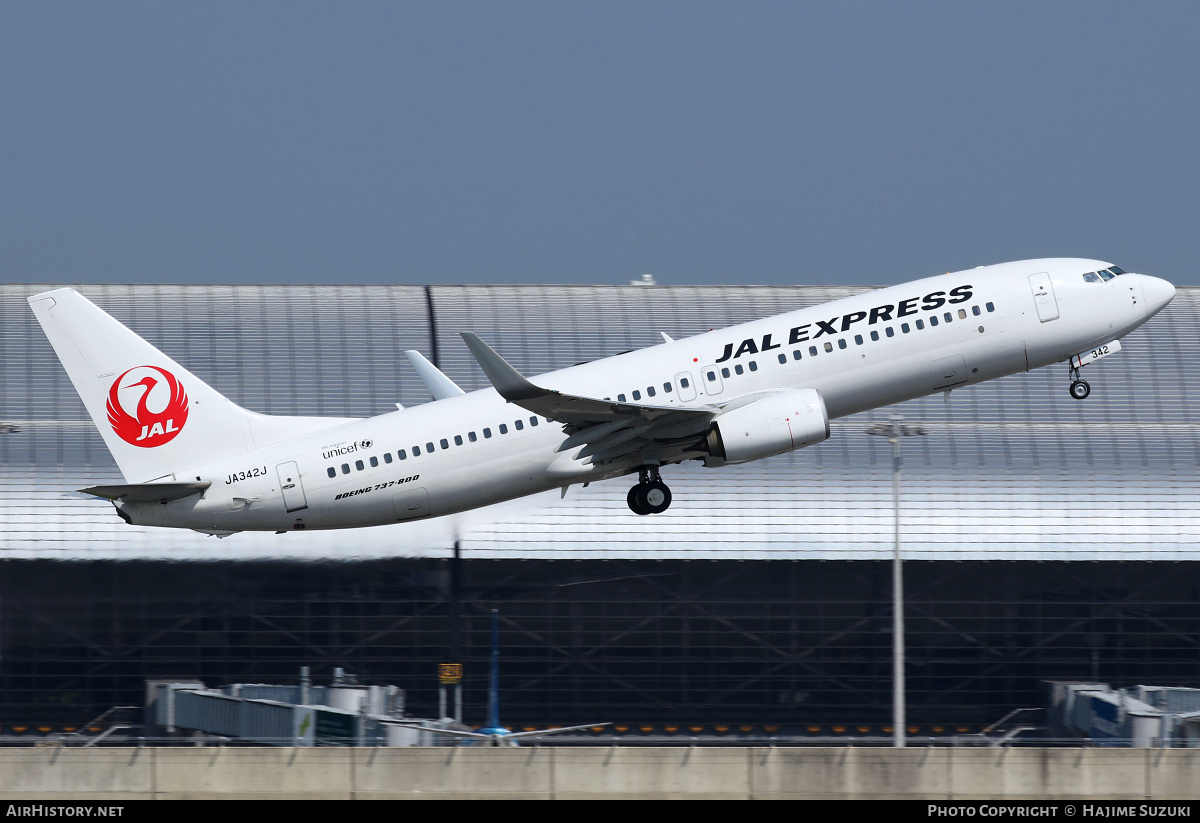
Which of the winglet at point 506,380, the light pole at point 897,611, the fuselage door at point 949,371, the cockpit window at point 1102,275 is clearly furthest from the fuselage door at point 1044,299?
the winglet at point 506,380

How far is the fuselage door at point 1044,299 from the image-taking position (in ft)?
141

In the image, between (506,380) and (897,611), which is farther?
(897,611)

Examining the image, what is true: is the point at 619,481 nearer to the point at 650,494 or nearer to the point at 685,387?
the point at 650,494

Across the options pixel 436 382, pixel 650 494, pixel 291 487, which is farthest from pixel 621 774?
pixel 436 382

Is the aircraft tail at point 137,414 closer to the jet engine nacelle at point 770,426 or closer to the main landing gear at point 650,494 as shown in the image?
the main landing gear at point 650,494

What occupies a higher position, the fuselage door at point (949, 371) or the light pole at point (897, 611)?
the fuselage door at point (949, 371)

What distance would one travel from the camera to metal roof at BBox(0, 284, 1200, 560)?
204ft

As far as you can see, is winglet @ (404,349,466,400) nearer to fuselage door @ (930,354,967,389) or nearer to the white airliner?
the white airliner

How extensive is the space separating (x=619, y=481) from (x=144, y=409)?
2493cm

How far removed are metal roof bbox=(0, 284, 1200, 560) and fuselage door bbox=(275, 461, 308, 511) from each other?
64.4 ft

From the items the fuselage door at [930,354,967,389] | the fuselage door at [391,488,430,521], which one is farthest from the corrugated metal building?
the fuselage door at [930,354,967,389]

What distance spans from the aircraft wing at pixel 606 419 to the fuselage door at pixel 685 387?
0.83 m

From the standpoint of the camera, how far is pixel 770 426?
135ft

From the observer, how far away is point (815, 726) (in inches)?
2450
